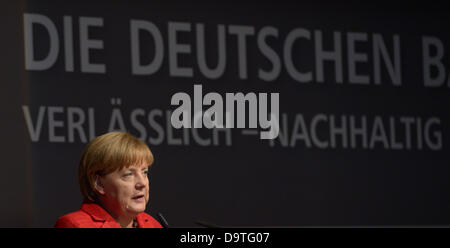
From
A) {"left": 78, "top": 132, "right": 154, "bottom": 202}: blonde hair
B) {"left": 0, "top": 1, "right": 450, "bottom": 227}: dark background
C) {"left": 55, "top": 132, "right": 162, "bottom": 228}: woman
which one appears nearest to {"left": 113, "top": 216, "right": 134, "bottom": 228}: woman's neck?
{"left": 55, "top": 132, "right": 162, "bottom": 228}: woman

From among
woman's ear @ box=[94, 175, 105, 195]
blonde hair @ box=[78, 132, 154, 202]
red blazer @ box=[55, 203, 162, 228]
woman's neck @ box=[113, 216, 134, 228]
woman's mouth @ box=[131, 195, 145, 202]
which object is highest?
blonde hair @ box=[78, 132, 154, 202]

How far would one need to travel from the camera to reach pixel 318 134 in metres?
5.17

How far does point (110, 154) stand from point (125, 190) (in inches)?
4.5

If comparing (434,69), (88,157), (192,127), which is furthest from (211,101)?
(88,157)

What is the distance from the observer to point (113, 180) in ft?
8.17

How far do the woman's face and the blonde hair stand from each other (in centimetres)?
2

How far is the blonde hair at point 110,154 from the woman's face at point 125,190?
0.07ft

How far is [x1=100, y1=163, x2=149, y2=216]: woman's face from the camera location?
2.49 metres

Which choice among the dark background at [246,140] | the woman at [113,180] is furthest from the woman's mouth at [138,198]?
the dark background at [246,140]

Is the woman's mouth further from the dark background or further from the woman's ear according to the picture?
the dark background

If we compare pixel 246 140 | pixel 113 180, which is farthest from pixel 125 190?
pixel 246 140

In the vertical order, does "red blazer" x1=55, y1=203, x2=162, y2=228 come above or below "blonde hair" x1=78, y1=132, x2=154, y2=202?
below

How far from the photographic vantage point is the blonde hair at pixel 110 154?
8.03 ft

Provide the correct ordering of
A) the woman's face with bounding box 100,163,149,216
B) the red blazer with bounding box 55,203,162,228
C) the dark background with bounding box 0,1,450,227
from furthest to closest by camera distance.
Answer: the dark background with bounding box 0,1,450,227
the woman's face with bounding box 100,163,149,216
the red blazer with bounding box 55,203,162,228
